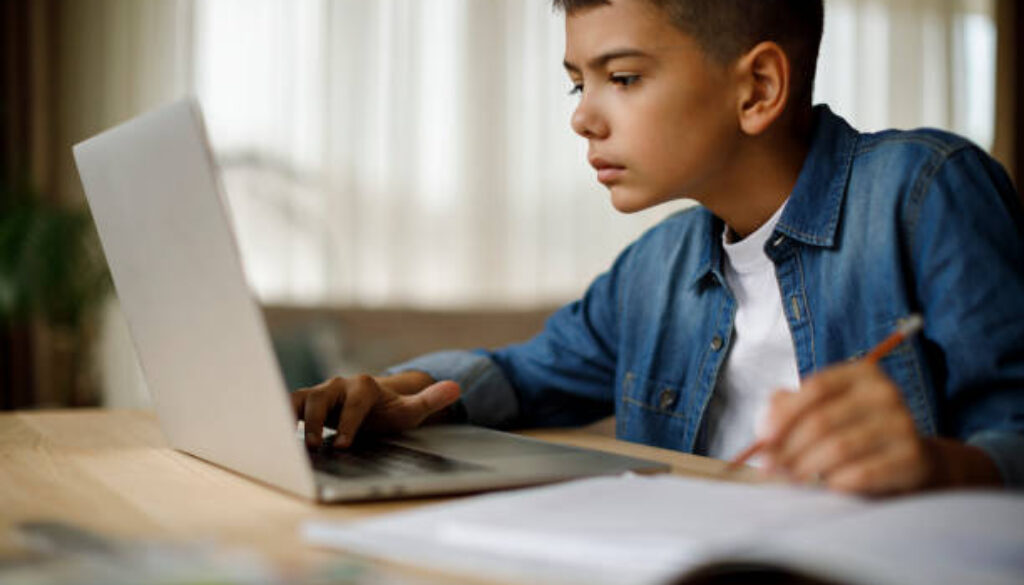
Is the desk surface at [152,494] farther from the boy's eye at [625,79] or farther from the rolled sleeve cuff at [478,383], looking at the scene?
the boy's eye at [625,79]

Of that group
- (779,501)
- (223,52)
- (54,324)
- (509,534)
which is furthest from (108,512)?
(223,52)

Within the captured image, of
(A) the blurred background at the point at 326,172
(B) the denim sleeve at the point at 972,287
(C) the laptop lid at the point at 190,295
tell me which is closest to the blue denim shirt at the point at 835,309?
(B) the denim sleeve at the point at 972,287

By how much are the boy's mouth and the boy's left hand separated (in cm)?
61

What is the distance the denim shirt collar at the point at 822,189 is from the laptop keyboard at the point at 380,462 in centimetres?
50

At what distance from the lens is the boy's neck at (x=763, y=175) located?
1168mm

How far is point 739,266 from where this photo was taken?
120 cm

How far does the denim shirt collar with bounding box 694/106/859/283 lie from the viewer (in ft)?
3.51

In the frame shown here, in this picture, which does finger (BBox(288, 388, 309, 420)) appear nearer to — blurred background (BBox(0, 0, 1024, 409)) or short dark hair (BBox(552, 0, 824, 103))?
short dark hair (BBox(552, 0, 824, 103))

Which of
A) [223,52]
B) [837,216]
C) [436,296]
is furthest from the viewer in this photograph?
[436,296]

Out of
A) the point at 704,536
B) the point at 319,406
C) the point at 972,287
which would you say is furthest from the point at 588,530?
the point at 972,287

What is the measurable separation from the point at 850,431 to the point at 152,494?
46 centimetres

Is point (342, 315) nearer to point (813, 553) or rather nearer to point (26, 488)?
point (26, 488)

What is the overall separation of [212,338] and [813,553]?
0.44 m

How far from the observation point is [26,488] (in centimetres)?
71
